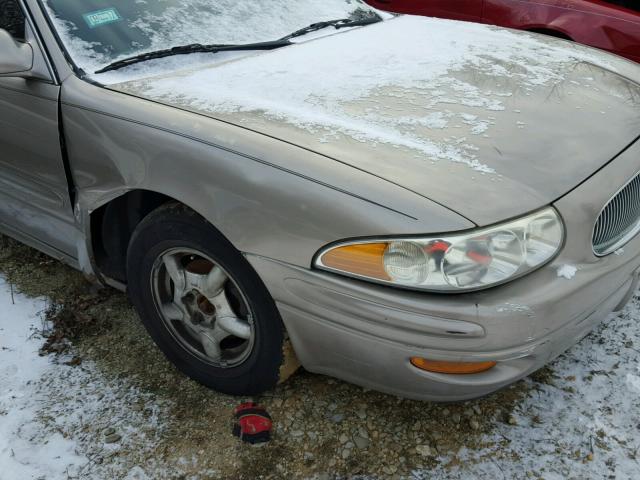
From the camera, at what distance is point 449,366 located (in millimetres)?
1702

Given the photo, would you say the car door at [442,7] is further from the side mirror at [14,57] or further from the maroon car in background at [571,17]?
the side mirror at [14,57]

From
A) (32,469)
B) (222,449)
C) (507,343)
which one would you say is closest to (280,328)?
(222,449)

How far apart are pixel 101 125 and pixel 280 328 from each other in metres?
0.92

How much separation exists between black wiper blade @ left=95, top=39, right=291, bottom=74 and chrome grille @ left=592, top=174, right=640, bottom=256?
146 cm

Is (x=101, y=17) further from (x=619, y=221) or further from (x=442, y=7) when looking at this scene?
(x=442, y=7)

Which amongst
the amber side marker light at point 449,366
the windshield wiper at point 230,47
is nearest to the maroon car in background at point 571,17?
the windshield wiper at point 230,47

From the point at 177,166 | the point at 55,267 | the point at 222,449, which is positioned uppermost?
the point at 177,166

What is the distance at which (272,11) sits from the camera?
2781 millimetres

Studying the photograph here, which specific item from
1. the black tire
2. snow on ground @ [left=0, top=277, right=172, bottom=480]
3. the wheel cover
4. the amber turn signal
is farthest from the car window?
the amber turn signal

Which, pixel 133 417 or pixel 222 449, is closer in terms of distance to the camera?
pixel 222 449

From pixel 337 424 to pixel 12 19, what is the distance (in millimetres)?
1991

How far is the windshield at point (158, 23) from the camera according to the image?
2.25 meters

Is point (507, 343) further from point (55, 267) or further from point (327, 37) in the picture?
point (55, 267)

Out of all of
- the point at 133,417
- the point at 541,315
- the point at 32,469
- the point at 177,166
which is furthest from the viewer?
the point at 133,417
